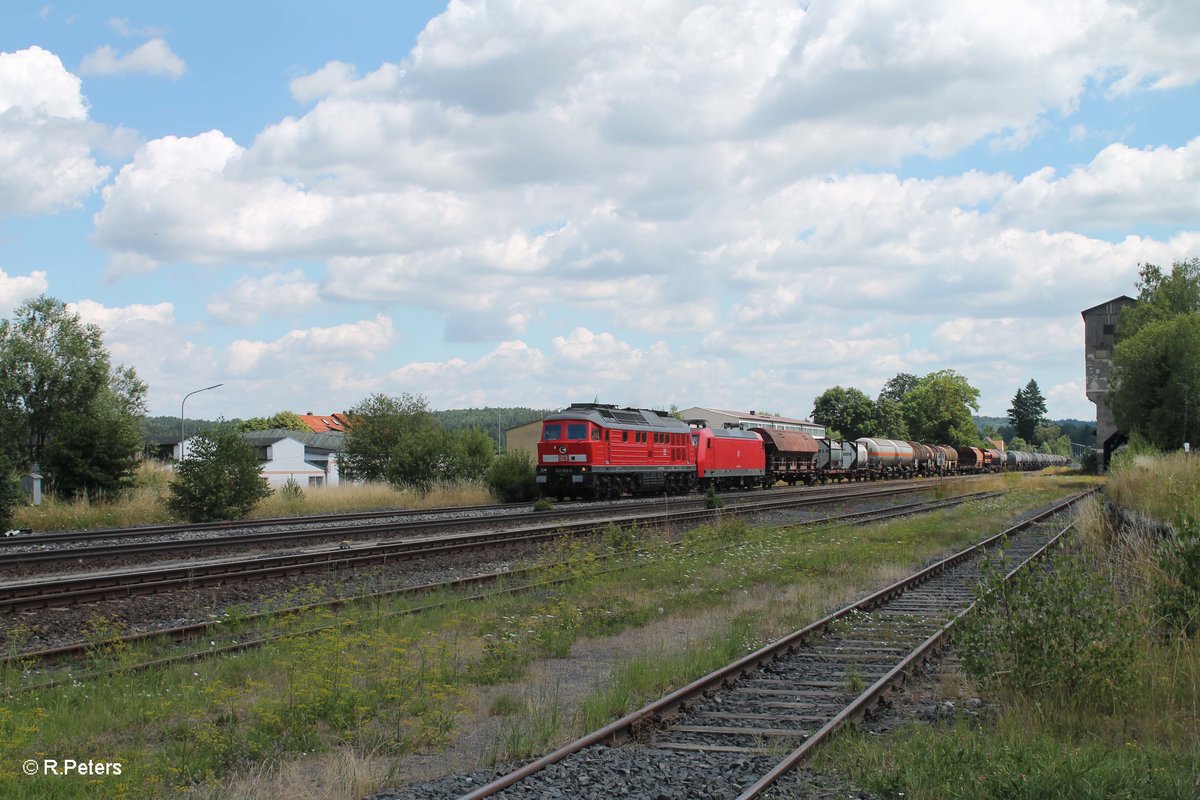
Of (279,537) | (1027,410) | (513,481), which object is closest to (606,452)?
(513,481)

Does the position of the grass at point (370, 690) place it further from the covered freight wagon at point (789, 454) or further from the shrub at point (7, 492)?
the covered freight wagon at point (789, 454)

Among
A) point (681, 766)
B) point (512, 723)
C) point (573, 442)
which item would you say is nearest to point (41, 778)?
point (512, 723)

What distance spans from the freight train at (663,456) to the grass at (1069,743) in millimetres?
26295

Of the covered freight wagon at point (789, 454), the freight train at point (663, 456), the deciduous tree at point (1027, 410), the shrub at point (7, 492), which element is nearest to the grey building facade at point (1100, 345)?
the freight train at point (663, 456)

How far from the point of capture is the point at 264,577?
15.2m

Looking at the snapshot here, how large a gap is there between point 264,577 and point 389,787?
31.8ft

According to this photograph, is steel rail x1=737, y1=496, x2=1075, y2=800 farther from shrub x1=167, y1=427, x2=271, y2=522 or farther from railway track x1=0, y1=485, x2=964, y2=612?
shrub x1=167, y1=427, x2=271, y2=522

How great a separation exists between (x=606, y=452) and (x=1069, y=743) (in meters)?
29.4

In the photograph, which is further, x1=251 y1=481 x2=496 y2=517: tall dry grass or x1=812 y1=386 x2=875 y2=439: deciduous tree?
x1=812 y1=386 x2=875 y2=439: deciduous tree

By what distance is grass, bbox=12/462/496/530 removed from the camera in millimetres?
25484

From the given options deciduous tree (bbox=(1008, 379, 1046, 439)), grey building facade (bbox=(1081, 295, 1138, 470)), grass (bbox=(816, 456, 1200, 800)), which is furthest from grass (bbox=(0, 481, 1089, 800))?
deciduous tree (bbox=(1008, 379, 1046, 439))

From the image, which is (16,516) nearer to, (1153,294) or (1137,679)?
(1137,679)

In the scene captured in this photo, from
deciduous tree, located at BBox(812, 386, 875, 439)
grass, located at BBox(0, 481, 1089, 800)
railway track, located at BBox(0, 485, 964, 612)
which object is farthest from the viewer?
deciduous tree, located at BBox(812, 386, 875, 439)

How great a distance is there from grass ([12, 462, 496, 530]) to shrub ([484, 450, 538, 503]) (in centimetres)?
47
